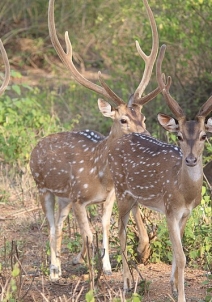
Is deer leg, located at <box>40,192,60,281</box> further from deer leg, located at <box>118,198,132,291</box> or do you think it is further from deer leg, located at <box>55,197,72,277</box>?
deer leg, located at <box>118,198,132,291</box>

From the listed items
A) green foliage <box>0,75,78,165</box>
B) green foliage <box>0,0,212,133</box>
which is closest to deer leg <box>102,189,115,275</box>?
green foliage <box>0,75,78,165</box>

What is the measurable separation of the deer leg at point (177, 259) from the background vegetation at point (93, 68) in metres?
0.33

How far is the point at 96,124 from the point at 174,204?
7524mm

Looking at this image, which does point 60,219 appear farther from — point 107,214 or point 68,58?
point 68,58

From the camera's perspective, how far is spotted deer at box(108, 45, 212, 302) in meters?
6.89

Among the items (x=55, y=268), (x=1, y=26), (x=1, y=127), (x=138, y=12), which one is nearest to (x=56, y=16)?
(x=1, y=26)

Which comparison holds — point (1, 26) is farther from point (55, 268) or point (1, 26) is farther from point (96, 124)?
point (55, 268)

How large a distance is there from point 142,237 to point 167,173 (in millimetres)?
881

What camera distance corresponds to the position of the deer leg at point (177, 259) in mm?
6821

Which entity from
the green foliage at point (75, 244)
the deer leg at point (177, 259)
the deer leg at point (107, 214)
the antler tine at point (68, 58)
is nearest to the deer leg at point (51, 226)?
the green foliage at point (75, 244)

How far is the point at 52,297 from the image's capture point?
732 cm

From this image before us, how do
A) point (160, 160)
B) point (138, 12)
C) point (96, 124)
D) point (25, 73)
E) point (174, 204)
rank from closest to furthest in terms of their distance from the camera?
point (174, 204)
point (160, 160)
point (138, 12)
point (96, 124)
point (25, 73)

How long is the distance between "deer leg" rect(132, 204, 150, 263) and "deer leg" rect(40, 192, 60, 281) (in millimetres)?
780

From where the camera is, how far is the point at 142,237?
7938 millimetres
